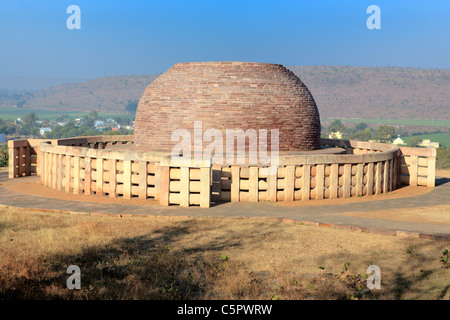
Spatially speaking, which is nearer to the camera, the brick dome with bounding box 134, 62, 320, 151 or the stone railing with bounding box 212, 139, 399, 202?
the stone railing with bounding box 212, 139, 399, 202

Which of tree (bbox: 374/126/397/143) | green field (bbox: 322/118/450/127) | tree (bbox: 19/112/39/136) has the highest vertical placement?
green field (bbox: 322/118/450/127)

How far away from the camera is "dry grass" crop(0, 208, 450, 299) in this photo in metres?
6.82

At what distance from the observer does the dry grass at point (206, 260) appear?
6824 mm

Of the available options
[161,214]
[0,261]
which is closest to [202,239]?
[161,214]

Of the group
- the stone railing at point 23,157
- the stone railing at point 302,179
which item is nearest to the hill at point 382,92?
the stone railing at point 302,179

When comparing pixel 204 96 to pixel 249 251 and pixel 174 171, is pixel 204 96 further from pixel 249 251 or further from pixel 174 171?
pixel 249 251

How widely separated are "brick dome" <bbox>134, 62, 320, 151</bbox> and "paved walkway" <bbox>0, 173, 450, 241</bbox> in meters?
3.93

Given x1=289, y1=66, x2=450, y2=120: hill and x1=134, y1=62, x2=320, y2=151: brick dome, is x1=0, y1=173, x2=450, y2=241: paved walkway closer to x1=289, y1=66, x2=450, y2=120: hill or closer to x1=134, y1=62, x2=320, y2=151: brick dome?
x1=134, y1=62, x2=320, y2=151: brick dome

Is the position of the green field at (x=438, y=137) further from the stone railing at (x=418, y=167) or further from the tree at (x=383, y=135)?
the stone railing at (x=418, y=167)

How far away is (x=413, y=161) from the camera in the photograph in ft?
57.1

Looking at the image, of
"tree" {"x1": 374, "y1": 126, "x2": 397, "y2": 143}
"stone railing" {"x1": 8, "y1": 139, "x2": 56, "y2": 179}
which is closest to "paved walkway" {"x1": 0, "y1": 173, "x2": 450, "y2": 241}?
"stone railing" {"x1": 8, "y1": 139, "x2": 56, "y2": 179}

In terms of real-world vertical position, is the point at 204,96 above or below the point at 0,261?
above
